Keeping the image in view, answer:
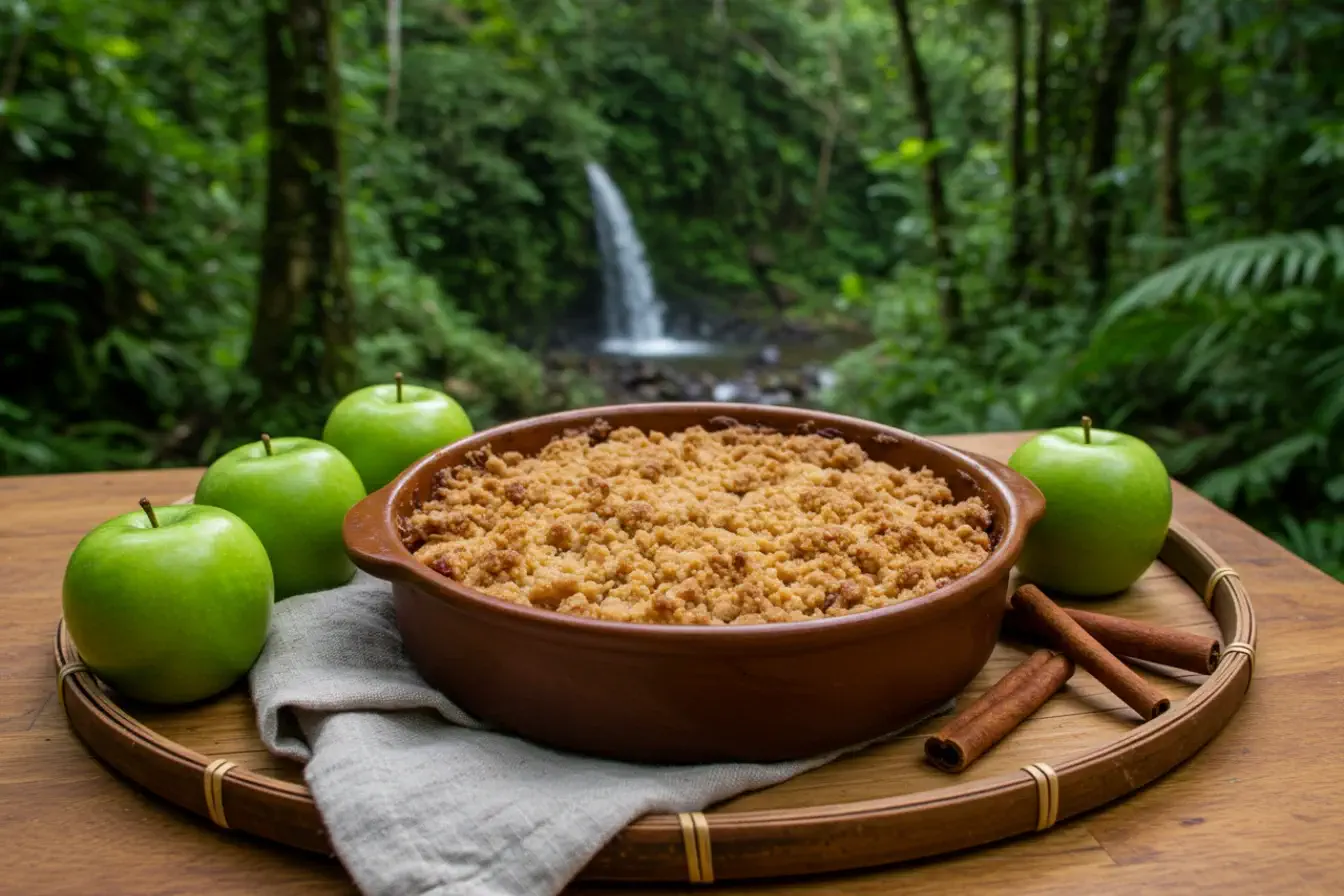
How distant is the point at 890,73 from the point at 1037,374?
263cm

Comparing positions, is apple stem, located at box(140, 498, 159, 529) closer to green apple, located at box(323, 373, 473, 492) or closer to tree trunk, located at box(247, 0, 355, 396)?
green apple, located at box(323, 373, 473, 492)

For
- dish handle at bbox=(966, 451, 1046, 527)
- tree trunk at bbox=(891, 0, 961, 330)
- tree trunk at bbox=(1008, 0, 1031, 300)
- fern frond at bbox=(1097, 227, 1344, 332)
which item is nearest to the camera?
dish handle at bbox=(966, 451, 1046, 527)

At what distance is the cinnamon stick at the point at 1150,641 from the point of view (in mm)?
1362

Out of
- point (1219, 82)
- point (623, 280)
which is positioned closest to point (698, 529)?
point (1219, 82)

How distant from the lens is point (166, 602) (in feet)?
4.05

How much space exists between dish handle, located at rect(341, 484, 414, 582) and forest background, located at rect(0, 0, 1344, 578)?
242 centimetres

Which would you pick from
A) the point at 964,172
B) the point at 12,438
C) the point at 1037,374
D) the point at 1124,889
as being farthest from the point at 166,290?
the point at 964,172

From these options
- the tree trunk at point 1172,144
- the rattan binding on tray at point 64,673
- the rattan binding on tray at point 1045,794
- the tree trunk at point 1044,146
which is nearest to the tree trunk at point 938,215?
the tree trunk at point 1044,146

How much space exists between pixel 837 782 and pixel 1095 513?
64 cm

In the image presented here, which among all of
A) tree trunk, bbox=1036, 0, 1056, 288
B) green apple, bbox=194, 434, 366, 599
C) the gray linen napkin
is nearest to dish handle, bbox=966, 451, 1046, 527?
the gray linen napkin

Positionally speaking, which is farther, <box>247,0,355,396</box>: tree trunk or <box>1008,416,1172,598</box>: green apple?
<box>247,0,355,396</box>: tree trunk

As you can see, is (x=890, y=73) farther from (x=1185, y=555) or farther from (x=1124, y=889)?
(x=1124, y=889)

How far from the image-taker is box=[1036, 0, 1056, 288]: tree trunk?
5.03 m

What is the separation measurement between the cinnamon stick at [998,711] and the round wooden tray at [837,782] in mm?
17
